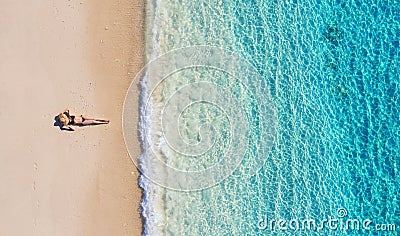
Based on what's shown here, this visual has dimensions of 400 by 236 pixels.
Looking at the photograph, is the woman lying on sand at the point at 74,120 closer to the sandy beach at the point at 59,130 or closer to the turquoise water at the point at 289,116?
the sandy beach at the point at 59,130

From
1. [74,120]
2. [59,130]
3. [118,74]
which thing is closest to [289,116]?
[118,74]

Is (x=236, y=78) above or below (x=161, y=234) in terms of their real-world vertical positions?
above

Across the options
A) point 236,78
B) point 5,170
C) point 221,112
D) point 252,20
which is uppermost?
point 252,20

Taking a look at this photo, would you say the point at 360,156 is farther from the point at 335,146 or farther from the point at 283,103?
the point at 283,103

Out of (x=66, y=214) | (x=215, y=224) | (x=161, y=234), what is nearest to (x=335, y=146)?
(x=215, y=224)

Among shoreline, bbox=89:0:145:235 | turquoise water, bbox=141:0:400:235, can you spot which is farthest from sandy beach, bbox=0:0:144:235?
turquoise water, bbox=141:0:400:235

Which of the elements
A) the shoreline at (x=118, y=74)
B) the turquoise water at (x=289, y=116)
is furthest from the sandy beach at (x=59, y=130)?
the turquoise water at (x=289, y=116)
